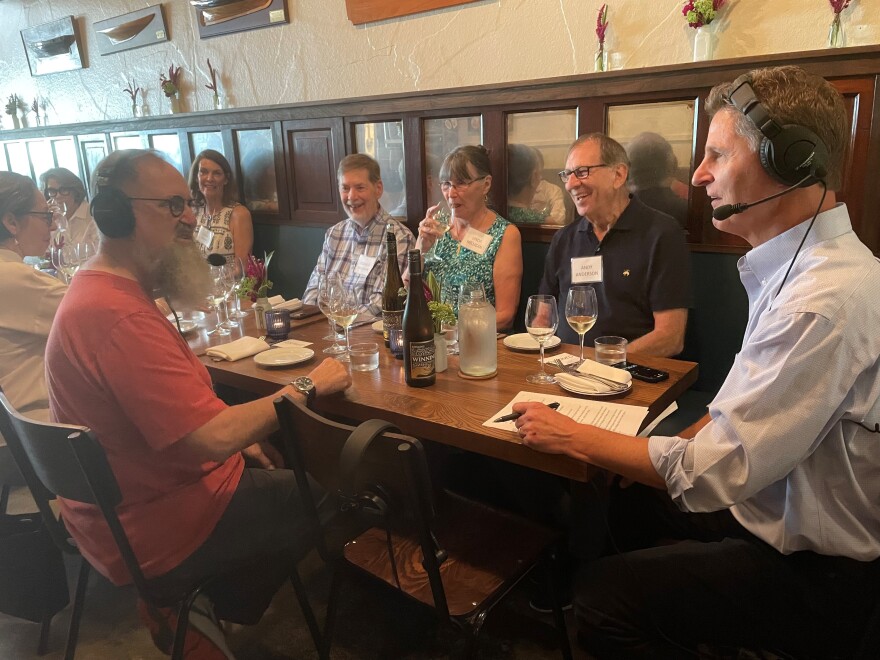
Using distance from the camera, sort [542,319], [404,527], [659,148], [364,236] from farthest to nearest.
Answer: [364,236]
[659,148]
[542,319]
[404,527]

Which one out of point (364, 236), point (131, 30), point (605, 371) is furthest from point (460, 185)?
point (131, 30)

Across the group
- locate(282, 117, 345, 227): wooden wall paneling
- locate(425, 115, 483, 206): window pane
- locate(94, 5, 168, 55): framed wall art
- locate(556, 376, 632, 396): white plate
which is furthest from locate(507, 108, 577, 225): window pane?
locate(94, 5, 168, 55): framed wall art

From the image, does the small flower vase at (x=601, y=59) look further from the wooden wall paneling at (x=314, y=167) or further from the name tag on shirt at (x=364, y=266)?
the wooden wall paneling at (x=314, y=167)

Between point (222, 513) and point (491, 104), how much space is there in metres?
2.38

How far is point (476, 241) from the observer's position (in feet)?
8.89

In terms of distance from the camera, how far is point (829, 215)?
43.9 inches

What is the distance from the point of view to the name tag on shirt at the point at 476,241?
2691 millimetres

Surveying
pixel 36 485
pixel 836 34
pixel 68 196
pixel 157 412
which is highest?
pixel 836 34

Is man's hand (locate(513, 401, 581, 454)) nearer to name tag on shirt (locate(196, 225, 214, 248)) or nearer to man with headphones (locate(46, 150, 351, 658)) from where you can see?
man with headphones (locate(46, 150, 351, 658))

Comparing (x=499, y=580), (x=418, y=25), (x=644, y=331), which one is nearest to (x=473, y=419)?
(x=499, y=580)

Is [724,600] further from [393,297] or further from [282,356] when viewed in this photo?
[282,356]

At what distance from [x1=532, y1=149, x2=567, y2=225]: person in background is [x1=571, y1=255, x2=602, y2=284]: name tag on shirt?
0.61 metres

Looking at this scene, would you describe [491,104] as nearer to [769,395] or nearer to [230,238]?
[230,238]

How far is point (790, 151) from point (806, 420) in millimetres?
486
